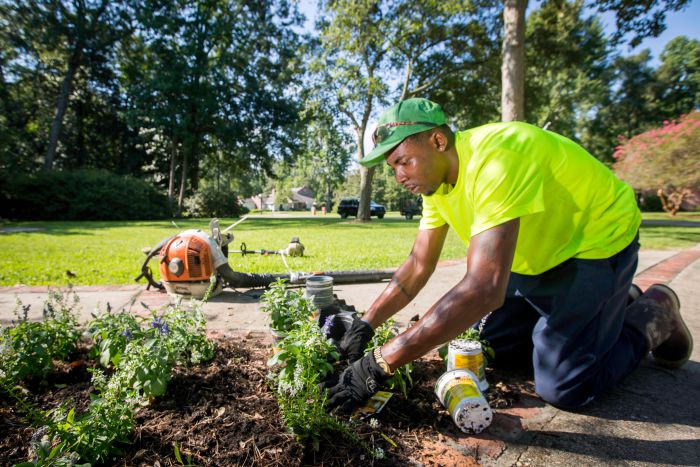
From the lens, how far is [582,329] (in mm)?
1904

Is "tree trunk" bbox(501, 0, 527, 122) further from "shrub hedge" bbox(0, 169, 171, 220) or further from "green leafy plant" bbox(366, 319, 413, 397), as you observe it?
"shrub hedge" bbox(0, 169, 171, 220)

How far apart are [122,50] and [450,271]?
3065cm

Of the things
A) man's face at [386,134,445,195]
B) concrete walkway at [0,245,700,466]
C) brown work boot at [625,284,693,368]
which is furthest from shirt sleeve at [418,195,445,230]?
brown work boot at [625,284,693,368]

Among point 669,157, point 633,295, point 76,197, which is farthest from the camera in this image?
point 76,197

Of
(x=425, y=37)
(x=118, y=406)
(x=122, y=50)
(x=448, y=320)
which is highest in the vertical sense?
(x=122, y=50)

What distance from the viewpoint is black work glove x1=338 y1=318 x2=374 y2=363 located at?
202cm

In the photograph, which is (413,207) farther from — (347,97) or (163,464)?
(163,464)

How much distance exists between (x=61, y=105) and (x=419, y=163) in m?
29.2

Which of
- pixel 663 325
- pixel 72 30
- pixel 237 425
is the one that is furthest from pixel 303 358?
pixel 72 30

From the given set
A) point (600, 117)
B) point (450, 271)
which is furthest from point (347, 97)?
point (600, 117)

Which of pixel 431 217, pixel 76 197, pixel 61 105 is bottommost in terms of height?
pixel 431 217

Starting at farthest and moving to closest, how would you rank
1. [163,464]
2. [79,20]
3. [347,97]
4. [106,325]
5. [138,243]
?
[79,20]
[347,97]
[138,243]
[106,325]
[163,464]

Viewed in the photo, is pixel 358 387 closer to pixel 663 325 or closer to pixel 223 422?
pixel 223 422

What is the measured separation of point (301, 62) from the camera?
24.1 meters
